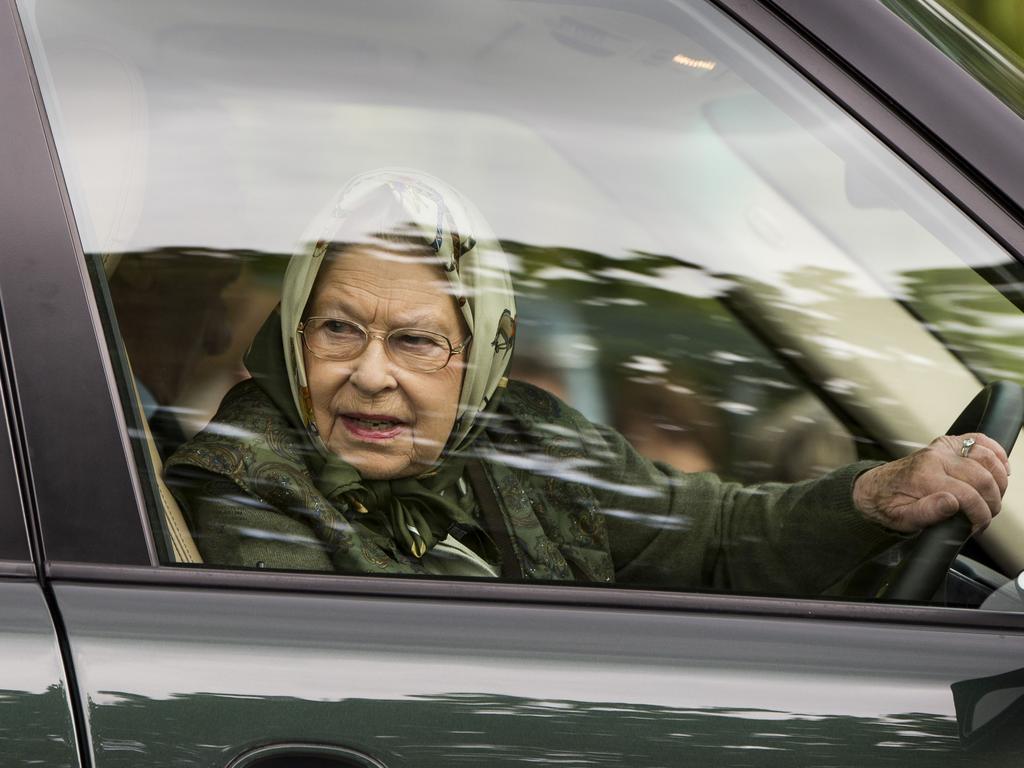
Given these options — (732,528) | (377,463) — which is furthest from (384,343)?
(732,528)

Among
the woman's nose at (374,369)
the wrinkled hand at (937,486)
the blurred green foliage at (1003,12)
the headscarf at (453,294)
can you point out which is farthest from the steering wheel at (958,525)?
the blurred green foliage at (1003,12)

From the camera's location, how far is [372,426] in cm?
135

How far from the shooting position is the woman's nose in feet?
4.47

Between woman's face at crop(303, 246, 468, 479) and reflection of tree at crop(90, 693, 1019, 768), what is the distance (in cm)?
36

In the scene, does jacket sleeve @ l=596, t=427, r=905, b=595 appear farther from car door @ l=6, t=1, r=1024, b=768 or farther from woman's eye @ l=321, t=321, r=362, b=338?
woman's eye @ l=321, t=321, r=362, b=338

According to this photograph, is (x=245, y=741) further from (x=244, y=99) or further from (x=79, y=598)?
(x=244, y=99)

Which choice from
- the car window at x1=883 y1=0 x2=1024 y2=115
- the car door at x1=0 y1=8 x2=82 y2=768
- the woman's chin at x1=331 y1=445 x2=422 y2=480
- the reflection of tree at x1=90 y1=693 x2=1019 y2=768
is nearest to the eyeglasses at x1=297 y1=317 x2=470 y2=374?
the woman's chin at x1=331 y1=445 x2=422 y2=480

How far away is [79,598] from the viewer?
1078mm

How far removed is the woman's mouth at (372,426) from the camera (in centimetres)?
134

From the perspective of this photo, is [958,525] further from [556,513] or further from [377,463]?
[377,463]

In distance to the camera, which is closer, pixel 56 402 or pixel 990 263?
pixel 56 402

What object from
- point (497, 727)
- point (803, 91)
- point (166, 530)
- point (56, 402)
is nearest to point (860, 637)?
point (497, 727)

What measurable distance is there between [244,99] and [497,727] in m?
0.75

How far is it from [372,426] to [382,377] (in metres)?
0.06
